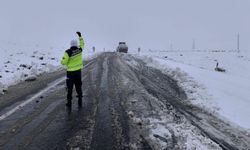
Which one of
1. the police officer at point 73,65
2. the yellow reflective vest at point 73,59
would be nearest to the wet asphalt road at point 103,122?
the police officer at point 73,65

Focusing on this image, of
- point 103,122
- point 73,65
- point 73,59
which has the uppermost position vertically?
point 73,59

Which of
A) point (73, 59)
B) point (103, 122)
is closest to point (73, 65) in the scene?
point (73, 59)

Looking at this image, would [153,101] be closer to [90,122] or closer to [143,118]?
[143,118]

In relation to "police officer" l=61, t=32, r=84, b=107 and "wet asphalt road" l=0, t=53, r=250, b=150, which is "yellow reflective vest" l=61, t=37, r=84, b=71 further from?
"wet asphalt road" l=0, t=53, r=250, b=150

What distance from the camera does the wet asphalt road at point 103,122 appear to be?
7.12 m

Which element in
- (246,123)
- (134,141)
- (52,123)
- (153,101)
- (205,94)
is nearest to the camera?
(134,141)

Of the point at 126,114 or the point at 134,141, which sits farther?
the point at 126,114

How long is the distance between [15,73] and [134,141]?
1441cm

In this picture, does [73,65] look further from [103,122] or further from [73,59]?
[103,122]

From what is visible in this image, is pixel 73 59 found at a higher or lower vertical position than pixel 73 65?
higher

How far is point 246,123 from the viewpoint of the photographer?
9.25 metres

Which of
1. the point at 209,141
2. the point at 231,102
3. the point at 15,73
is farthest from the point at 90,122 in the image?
the point at 15,73

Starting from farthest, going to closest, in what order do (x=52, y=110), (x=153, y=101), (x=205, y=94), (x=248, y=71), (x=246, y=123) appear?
1. (x=248, y=71)
2. (x=205, y=94)
3. (x=153, y=101)
4. (x=52, y=110)
5. (x=246, y=123)

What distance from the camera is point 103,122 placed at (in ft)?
28.4
